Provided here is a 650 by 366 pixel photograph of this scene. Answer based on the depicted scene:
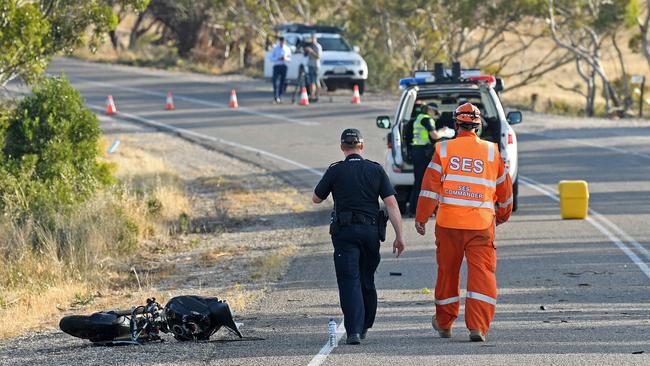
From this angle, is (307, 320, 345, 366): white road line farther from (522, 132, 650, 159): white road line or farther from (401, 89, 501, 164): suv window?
(522, 132, 650, 159): white road line

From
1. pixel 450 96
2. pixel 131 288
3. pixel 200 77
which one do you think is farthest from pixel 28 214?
pixel 200 77

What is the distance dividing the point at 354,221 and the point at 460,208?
0.81 m

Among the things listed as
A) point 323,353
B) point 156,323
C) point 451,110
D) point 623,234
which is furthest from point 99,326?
point 451,110

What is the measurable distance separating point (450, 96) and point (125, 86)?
1013 inches

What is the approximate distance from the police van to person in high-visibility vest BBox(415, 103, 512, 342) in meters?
7.00

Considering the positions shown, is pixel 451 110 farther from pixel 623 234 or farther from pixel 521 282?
pixel 521 282

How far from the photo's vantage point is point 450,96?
16875mm

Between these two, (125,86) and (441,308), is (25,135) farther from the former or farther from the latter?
(125,86)

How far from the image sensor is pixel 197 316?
966 cm

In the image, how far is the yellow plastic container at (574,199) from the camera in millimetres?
16422

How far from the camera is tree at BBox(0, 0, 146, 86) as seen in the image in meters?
17.4

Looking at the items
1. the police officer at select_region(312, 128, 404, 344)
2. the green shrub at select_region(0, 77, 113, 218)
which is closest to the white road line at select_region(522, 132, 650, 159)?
the green shrub at select_region(0, 77, 113, 218)

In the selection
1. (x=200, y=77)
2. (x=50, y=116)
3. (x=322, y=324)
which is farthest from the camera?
(x=200, y=77)

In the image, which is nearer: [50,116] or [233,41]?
[50,116]
